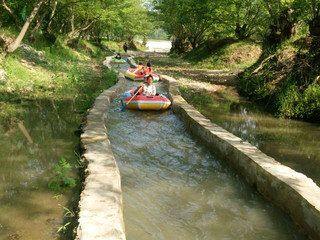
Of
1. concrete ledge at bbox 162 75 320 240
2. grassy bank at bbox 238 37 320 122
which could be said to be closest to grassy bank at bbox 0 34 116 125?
concrete ledge at bbox 162 75 320 240

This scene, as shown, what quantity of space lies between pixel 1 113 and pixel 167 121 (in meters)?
4.48

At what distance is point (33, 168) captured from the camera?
5.04m

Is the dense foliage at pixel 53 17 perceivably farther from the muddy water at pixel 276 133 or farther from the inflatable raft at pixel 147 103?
the muddy water at pixel 276 133

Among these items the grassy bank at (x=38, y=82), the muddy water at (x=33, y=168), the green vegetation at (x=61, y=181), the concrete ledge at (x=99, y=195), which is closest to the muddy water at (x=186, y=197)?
the concrete ledge at (x=99, y=195)

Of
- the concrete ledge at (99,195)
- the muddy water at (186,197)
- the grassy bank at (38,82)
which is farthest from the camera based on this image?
the grassy bank at (38,82)

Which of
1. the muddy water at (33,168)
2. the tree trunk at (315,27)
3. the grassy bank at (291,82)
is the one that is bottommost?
the muddy water at (33,168)

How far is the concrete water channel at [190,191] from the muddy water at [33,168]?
47cm

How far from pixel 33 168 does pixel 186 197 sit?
254 centimetres

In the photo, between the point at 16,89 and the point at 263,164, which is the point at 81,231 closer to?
the point at 263,164

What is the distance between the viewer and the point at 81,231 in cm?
309

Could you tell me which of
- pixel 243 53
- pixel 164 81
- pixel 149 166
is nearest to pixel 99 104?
pixel 149 166

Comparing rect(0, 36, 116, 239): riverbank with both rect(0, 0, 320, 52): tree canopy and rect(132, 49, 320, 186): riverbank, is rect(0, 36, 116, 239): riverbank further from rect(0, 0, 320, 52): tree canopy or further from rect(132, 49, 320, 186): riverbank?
rect(132, 49, 320, 186): riverbank

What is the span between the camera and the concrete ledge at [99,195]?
10.2 feet

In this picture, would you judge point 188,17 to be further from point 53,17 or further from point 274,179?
point 274,179
